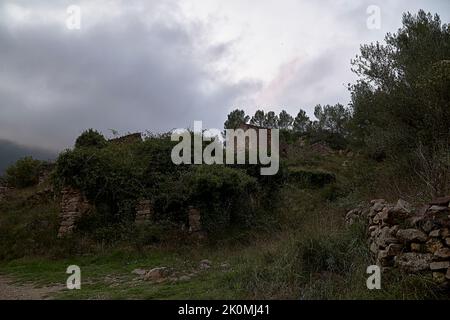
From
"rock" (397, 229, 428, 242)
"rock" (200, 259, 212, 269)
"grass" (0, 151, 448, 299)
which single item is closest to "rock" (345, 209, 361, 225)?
"grass" (0, 151, 448, 299)

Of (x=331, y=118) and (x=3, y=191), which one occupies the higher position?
(x=331, y=118)

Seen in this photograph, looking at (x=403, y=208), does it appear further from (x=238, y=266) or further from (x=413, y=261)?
(x=238, y=266)

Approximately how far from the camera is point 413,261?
187 inches

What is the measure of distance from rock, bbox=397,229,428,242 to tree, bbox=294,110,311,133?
42.9 m

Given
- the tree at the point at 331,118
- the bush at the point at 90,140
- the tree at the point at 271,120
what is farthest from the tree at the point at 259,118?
the bush at the point at 90,140

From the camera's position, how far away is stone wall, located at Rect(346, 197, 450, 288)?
15.0ft

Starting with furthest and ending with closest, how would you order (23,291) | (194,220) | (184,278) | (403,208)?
(194,220) < (23,291) < (184,278) < (403,208)

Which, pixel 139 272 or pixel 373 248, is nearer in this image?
pixel 373 248

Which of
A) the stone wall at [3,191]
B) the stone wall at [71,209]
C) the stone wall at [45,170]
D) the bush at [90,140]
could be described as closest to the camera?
the stone wall at [71,209]

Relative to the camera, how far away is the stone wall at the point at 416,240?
457cm

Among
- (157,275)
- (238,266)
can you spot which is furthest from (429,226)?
(157,275)

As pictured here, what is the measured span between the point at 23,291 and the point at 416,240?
720cm

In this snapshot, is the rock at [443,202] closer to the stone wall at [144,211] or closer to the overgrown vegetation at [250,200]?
the overgrown vegetation at [250,200]

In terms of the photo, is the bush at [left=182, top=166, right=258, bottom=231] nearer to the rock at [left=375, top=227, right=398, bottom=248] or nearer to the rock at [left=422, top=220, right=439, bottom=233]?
the rock at [left=375, top=227, right=398, bottom=248]
